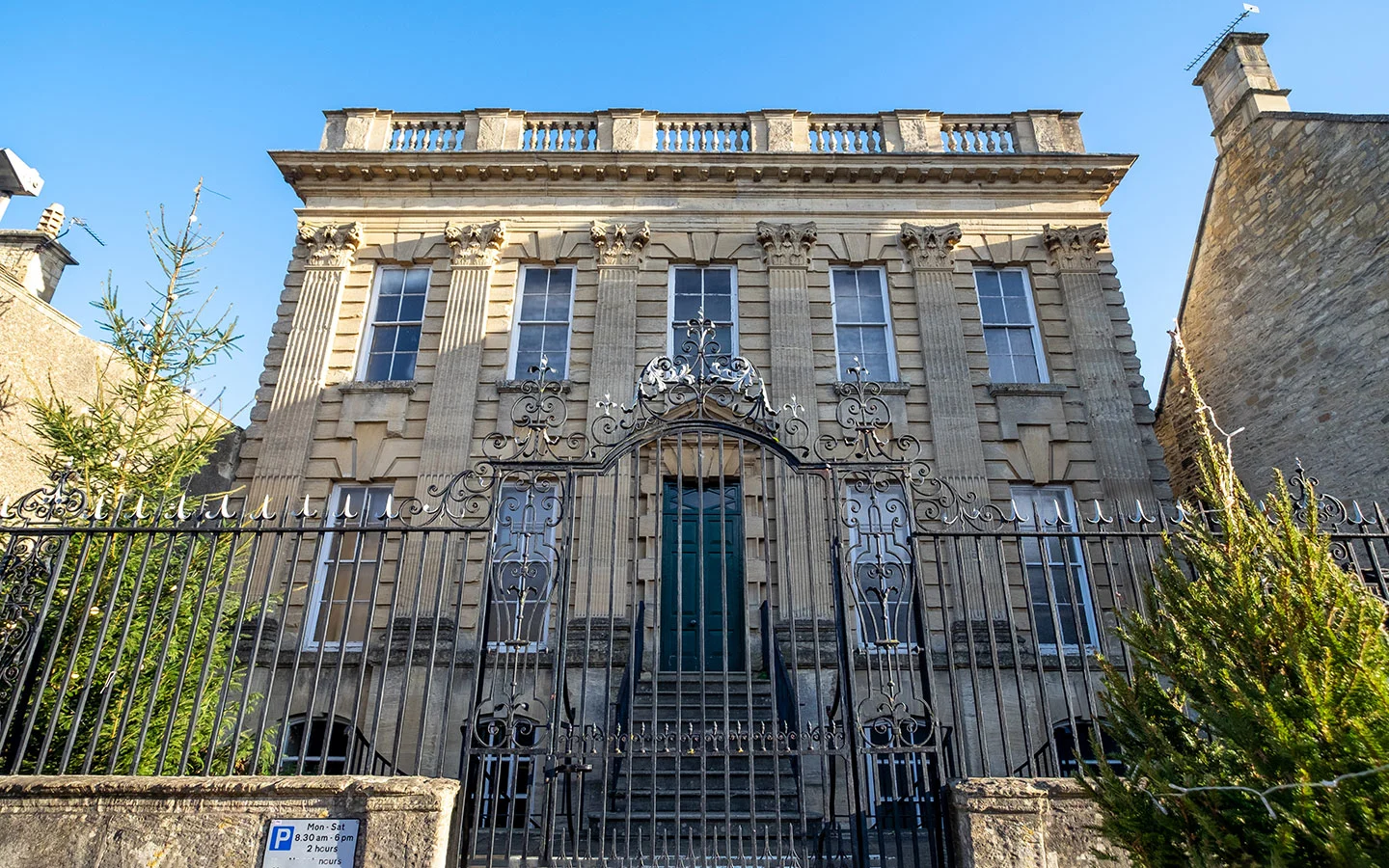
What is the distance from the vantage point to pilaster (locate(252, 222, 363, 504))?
35.7 feet

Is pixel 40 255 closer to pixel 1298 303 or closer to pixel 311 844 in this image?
pixel 311 844

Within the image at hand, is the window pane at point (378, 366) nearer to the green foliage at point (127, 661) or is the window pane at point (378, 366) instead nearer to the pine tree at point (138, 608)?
the pine tree at point (138, 608)

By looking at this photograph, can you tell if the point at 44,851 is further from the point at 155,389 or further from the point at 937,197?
the point at 937,197

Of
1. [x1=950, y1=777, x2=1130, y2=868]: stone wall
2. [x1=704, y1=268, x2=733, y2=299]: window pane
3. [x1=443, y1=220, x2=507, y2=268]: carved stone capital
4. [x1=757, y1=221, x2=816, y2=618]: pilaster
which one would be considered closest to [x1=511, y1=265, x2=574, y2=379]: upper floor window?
[x1=443, y1=220, x2=507, y2=268]: carved stone capital

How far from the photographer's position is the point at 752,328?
39.5ft

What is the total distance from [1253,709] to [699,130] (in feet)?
42.0

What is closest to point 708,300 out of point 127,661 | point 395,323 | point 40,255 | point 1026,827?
point 395,323

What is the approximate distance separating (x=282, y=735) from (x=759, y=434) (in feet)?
12.5

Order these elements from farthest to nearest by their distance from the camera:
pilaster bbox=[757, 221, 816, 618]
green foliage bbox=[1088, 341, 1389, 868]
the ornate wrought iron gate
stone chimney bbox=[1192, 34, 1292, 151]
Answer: stone chimney bbox=[1192, 34, 1292, 151] → pilaster bbox=[757, 221, 816, 618] → the ornate wrought iron gate → green foliage bbox=[1088, 341, 1389, 868]

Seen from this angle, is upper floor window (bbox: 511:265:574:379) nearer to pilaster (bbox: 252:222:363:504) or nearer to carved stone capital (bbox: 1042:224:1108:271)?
pilaster (bbox: 252:222:363:504)

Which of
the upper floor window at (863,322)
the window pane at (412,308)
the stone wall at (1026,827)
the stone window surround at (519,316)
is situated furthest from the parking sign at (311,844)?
the window pane at (412,308)

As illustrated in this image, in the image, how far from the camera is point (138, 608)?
6.30m

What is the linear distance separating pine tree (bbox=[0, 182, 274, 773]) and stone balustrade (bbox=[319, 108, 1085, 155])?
16.7 ft

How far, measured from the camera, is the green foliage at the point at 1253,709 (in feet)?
8.87
